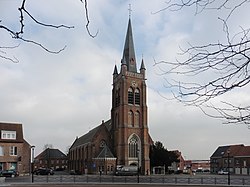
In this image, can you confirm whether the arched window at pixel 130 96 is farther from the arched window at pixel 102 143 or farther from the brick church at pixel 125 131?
the arched window at pixel 102 143

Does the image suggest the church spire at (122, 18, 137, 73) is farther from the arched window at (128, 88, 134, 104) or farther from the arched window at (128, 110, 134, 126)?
the arched window at (128, 110, 134, 126)

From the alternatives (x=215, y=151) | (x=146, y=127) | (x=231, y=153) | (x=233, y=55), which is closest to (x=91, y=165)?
(x=146, y=127)

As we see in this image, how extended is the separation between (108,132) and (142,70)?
56.7ft

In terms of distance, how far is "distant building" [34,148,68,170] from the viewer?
137 m

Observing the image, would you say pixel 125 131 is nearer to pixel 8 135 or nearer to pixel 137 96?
pixel 137 96

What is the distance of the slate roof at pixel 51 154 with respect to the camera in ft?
452

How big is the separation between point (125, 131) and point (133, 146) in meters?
4.42

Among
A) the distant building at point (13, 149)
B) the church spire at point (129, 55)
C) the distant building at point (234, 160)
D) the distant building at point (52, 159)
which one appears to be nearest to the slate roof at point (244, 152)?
the distant building at point (234, 160)

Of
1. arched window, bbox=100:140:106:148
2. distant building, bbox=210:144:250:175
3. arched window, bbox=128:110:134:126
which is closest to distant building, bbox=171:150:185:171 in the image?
distant building, bbox=210:144:250:175

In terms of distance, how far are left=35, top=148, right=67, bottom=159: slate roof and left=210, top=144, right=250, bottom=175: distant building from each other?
2370 inches

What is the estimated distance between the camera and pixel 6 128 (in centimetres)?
6341

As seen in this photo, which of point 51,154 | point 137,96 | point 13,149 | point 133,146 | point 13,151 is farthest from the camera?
point 51,154

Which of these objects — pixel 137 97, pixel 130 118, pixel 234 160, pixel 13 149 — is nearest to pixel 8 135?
pixel 13 149

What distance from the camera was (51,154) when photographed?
456 feet
